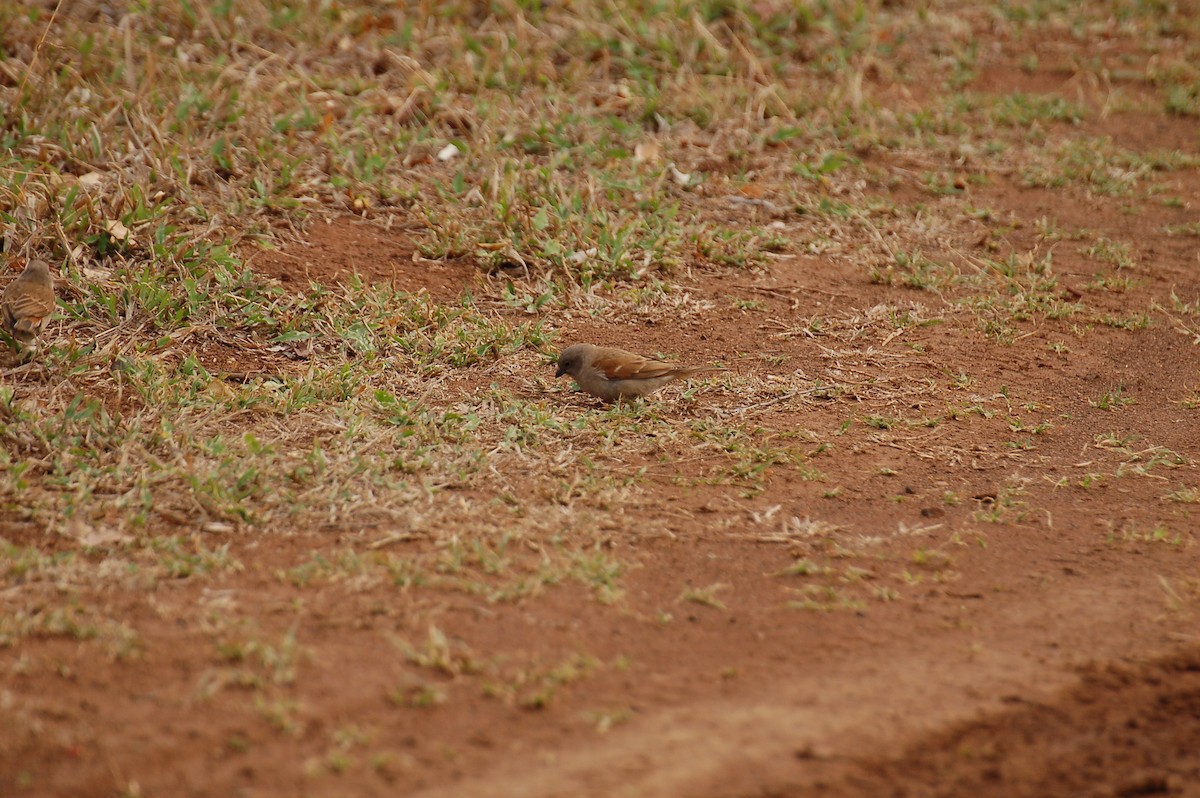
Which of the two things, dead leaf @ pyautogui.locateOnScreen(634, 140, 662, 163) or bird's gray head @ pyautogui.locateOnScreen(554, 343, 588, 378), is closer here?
bird's gray head @ pyautogui.locateOnScreen(554, 343, 588, 378)

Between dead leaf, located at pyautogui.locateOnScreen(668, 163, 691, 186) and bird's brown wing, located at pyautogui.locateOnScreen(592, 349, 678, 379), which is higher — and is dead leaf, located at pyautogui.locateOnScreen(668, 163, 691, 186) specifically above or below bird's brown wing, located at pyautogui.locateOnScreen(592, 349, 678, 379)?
below

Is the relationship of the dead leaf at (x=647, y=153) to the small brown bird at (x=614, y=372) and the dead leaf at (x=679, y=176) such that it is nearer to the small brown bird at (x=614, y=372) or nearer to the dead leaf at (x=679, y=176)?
the dead leaf at (x=679, y=176)

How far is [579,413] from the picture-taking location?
5703mm

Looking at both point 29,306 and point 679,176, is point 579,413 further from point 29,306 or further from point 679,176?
point 679,176

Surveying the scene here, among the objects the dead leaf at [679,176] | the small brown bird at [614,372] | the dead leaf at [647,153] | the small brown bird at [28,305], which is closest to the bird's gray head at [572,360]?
the small brown bird at [614,372]

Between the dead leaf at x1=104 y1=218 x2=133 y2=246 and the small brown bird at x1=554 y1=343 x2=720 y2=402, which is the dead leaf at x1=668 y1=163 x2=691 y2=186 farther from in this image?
the dead leaf at x1=104 y1=218 x2=133 y2=246

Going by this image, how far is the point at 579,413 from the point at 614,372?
11.1 inches

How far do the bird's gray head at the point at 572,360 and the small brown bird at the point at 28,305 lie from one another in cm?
240

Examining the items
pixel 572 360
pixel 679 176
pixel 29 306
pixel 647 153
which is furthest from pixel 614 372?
pixel 647 153

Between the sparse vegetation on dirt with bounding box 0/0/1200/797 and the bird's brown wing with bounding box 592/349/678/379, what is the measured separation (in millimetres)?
217

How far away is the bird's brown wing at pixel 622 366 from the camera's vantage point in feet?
18.4

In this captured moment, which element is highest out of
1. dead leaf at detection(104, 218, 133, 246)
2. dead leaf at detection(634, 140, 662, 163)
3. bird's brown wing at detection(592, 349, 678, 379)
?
bird's brown wing at detection(592, 349, 678, 379)

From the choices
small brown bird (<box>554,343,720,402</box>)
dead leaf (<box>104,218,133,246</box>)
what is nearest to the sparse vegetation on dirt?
dead leaf (<box>104,218,133,246</box>)

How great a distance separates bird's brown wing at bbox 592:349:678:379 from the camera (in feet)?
18.4
